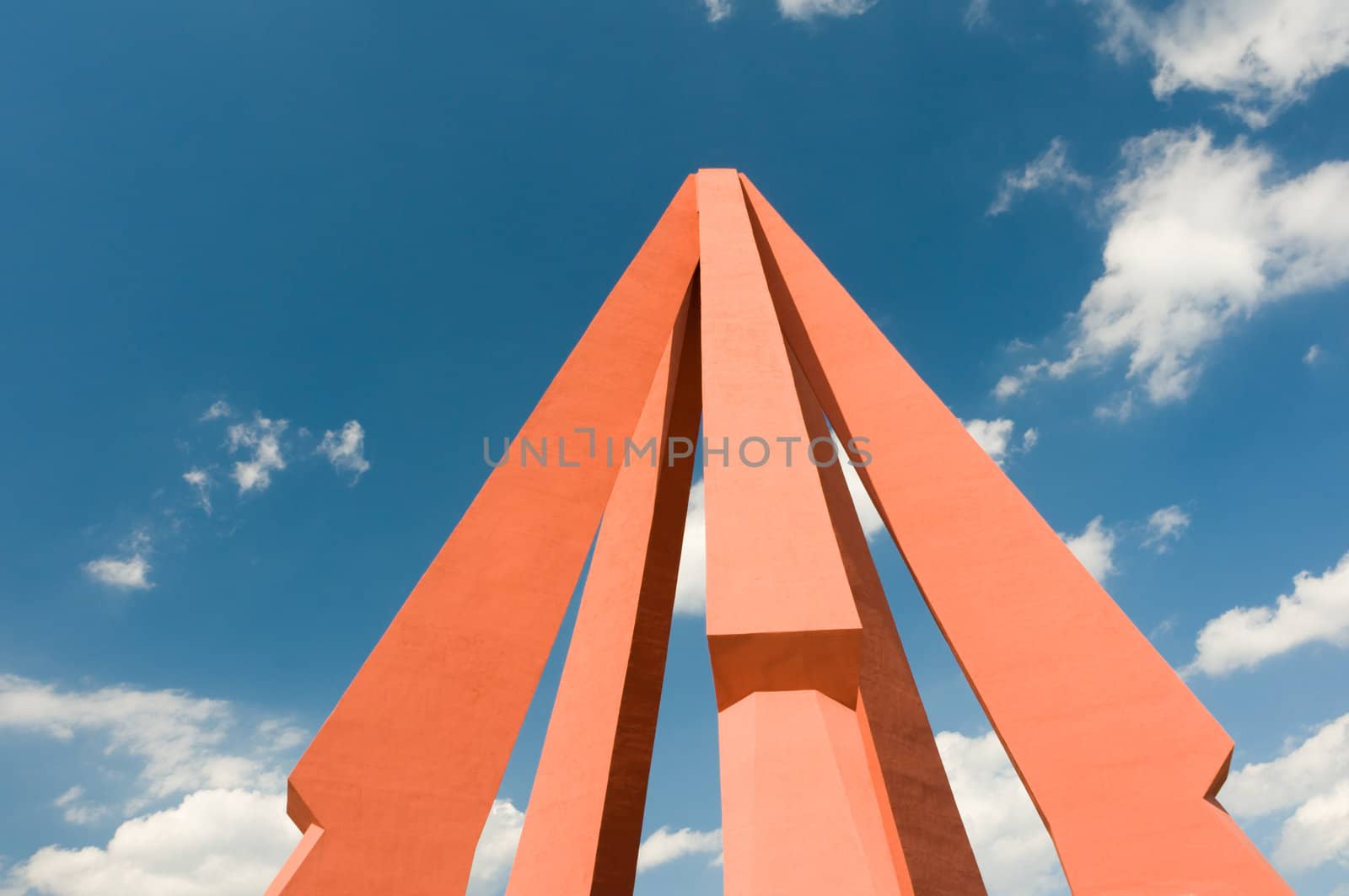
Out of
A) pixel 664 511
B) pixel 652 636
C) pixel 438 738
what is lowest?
pixel 438 738

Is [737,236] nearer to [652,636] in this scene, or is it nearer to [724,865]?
[652,636]

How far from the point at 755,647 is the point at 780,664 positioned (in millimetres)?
165

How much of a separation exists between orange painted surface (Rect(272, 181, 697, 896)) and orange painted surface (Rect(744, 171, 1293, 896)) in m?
2.46

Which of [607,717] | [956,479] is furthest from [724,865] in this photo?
[607,717]

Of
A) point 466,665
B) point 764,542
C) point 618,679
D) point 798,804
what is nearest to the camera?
point 798,804

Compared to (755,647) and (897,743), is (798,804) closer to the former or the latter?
(755,647)

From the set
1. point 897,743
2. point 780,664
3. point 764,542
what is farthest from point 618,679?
point 780,664

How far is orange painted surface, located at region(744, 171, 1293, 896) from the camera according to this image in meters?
6.00

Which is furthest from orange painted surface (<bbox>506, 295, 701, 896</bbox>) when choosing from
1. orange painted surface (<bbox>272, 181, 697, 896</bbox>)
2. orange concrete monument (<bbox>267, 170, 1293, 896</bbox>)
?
orange painted surface (<bbox>272, 181, 697, 896</bbox>)

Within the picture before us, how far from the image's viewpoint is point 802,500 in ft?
18.7

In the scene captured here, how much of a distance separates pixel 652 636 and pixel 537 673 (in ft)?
6.45

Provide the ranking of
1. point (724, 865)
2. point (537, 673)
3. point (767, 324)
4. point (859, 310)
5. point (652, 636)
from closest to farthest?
point (724, 865), point (767, 324), point (537, 673), point (859, 310), point (652, 636)

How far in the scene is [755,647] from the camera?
5062 millimetres

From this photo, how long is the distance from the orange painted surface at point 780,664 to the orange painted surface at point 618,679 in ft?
12.5
